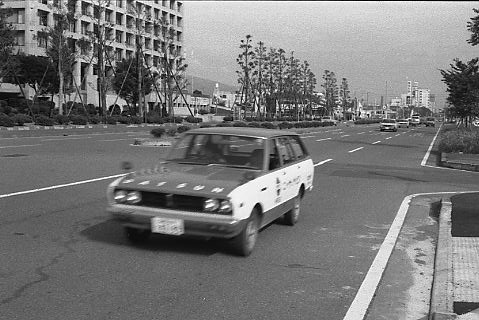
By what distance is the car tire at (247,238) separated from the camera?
613cm

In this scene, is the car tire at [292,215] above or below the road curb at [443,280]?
above

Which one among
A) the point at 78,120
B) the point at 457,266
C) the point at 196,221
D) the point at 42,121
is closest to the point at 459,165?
the point at 457,266

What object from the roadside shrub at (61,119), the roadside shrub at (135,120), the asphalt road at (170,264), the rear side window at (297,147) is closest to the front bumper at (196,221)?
Result: the asphalt road at (170,264)

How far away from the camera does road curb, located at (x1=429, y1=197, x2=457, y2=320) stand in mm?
4534

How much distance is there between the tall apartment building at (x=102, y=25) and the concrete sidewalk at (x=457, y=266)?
45173mm

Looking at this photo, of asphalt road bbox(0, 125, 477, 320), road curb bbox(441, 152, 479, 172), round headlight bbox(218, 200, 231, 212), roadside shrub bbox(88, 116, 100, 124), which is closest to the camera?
asphalt road bbox(0, 125, 477, 320)

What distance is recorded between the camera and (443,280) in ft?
18.1

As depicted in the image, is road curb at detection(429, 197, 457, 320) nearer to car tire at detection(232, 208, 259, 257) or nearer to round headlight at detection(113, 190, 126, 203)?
car tire at detection(232, 208, 259, 257)

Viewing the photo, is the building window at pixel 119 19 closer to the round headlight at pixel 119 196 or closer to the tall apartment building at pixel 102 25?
the tall apartment building at pixel 102 25

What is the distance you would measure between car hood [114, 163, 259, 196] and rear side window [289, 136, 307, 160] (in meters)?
1.79

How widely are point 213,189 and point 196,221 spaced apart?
40 centimetres

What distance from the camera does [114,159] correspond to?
17.8 metres

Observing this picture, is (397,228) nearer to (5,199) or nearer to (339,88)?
(5,199)

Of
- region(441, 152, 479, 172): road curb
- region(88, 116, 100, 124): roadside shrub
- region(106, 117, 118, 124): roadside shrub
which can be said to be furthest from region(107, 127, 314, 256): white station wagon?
region(106, 117, 118, 124): roadside shrub
